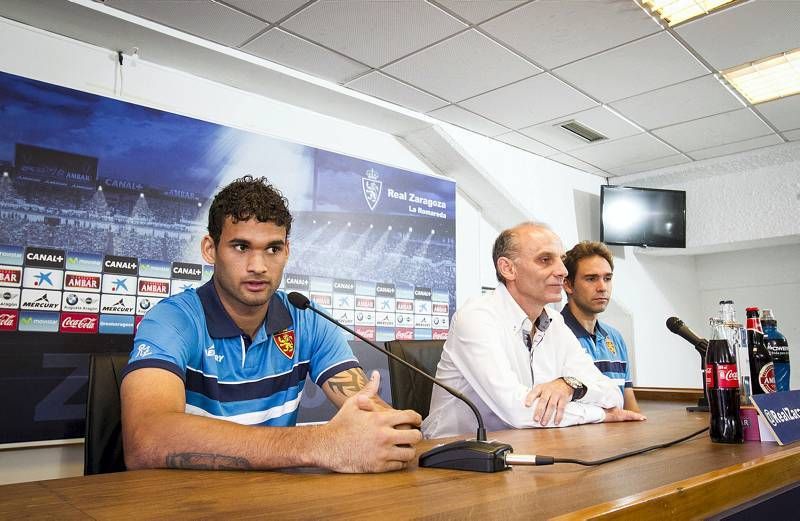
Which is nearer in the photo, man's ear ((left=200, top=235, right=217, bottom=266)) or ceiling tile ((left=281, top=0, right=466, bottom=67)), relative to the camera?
man's ear ((left=200, top=235, right=217, bottom=266))

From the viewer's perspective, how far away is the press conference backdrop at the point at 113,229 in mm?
2449

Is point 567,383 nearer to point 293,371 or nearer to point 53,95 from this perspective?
point 293,371

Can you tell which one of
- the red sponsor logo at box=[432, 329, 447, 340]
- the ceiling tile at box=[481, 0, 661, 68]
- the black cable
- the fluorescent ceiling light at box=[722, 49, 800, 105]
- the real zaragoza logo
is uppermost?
the fluorescent ceiling light at box=[722, 49, 800, 105]

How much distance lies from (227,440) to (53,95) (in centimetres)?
237

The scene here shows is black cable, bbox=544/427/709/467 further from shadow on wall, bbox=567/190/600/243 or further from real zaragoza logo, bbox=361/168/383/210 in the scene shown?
shadow on wall, bbox=567/190/600/243

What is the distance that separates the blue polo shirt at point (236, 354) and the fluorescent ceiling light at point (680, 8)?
2329mm

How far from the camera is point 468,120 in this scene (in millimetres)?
4266

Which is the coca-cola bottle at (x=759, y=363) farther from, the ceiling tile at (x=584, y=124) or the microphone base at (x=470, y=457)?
the ceiling tile at (x=584, y=124)

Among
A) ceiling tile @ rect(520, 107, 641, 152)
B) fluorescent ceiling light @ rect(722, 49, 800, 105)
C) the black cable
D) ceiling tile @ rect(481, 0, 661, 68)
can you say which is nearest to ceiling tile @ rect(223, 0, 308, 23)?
ceiling tile @ rect(481, 0, 661, 68)

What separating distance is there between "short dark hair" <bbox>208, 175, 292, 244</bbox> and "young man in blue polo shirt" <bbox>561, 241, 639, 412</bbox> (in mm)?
1554

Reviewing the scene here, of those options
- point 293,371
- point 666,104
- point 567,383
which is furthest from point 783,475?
point 666,104

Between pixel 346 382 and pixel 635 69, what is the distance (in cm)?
283

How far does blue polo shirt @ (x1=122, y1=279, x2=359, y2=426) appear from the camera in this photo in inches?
52.2

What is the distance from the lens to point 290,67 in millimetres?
3395
